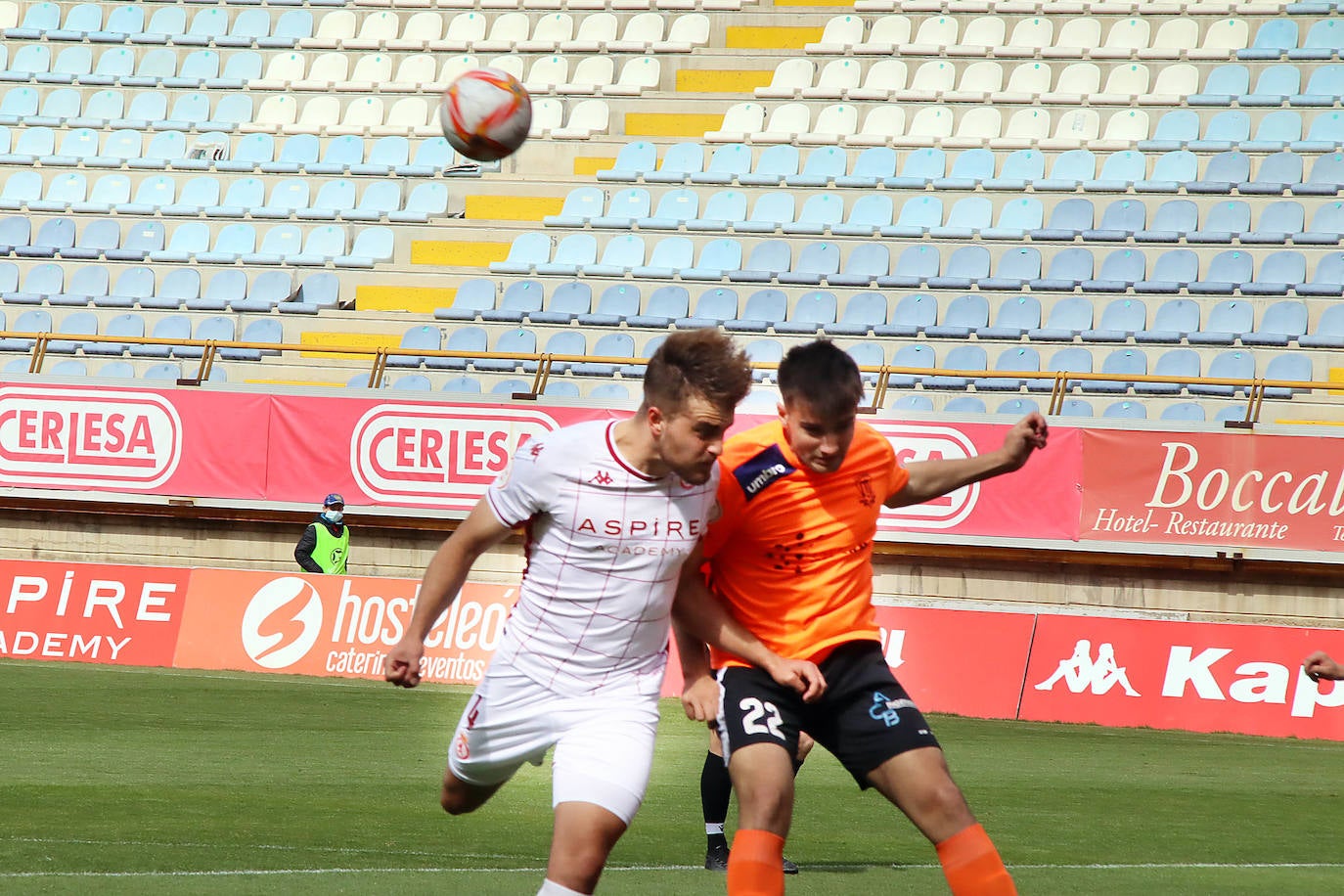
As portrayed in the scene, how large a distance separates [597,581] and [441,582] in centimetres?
43

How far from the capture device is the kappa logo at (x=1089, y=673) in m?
14.6

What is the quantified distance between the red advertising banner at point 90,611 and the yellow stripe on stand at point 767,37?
13271 millimetres

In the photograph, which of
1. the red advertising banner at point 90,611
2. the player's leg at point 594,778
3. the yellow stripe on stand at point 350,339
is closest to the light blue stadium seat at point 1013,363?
the yellow stripe on stand at point 350,339

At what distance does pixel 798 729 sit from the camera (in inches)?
190

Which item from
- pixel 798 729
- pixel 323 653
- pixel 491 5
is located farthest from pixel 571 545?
pixel 491 5

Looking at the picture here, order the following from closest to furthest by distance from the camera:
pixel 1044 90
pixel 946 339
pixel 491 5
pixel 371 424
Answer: pixel 371 424
pixel 946 339
pixel 1044 90
pixel 491 5

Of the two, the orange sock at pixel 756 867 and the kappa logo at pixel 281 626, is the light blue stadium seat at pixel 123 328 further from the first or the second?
the orange sock at pixel 756 867

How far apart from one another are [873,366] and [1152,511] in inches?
143

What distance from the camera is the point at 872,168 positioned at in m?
22.6

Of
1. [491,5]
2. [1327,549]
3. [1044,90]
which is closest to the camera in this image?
[1327,549]

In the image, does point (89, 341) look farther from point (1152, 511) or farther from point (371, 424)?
point (1152, 511)

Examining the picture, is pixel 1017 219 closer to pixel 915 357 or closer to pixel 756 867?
pixel 915 357

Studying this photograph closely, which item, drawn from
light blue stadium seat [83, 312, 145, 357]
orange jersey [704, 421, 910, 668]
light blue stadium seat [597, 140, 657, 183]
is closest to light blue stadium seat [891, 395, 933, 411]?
light blue stadium seat [597, 140, 657, 183]

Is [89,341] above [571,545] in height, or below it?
below
